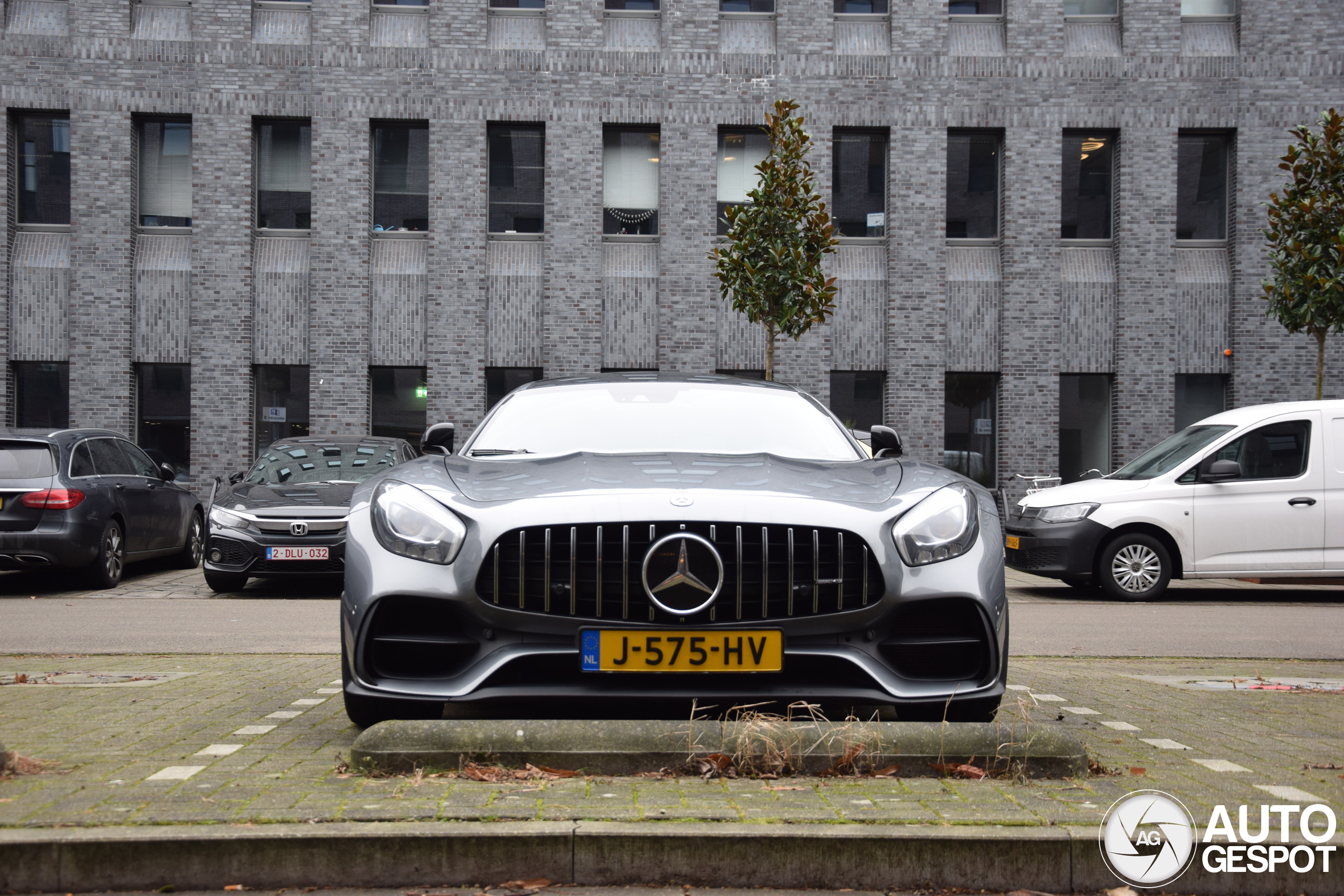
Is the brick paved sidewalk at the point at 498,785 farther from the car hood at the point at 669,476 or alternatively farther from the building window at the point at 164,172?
the building window at the point at 164,172

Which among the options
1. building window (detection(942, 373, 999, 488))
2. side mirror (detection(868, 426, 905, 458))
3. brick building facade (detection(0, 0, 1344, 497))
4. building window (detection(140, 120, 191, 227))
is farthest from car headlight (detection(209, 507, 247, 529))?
building window (detection(942, 373, 999, 488))

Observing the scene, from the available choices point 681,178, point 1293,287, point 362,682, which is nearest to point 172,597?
point 362,682

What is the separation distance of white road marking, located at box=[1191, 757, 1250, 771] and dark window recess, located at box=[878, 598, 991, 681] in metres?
0.80

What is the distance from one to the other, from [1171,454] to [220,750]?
A: 10.5 metres

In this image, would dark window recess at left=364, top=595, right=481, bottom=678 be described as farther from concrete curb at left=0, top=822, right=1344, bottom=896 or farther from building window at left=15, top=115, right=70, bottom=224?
building window at left=15, top=115, right=70, bottom=224

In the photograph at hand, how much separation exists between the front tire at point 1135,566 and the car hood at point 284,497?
738cm

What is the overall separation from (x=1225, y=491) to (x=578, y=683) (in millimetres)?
9699

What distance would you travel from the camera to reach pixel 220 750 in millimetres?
3848

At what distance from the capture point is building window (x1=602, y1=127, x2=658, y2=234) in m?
20.5

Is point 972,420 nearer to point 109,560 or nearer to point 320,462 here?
point 320,462

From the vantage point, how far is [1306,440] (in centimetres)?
1150

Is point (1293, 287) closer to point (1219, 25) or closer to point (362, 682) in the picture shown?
point (1219, 25)

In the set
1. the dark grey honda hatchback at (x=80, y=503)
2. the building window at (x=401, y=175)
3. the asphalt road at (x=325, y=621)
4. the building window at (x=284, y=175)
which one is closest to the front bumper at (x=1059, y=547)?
the asphalt road at (x=325, y=621)

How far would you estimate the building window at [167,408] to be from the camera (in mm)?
20328
